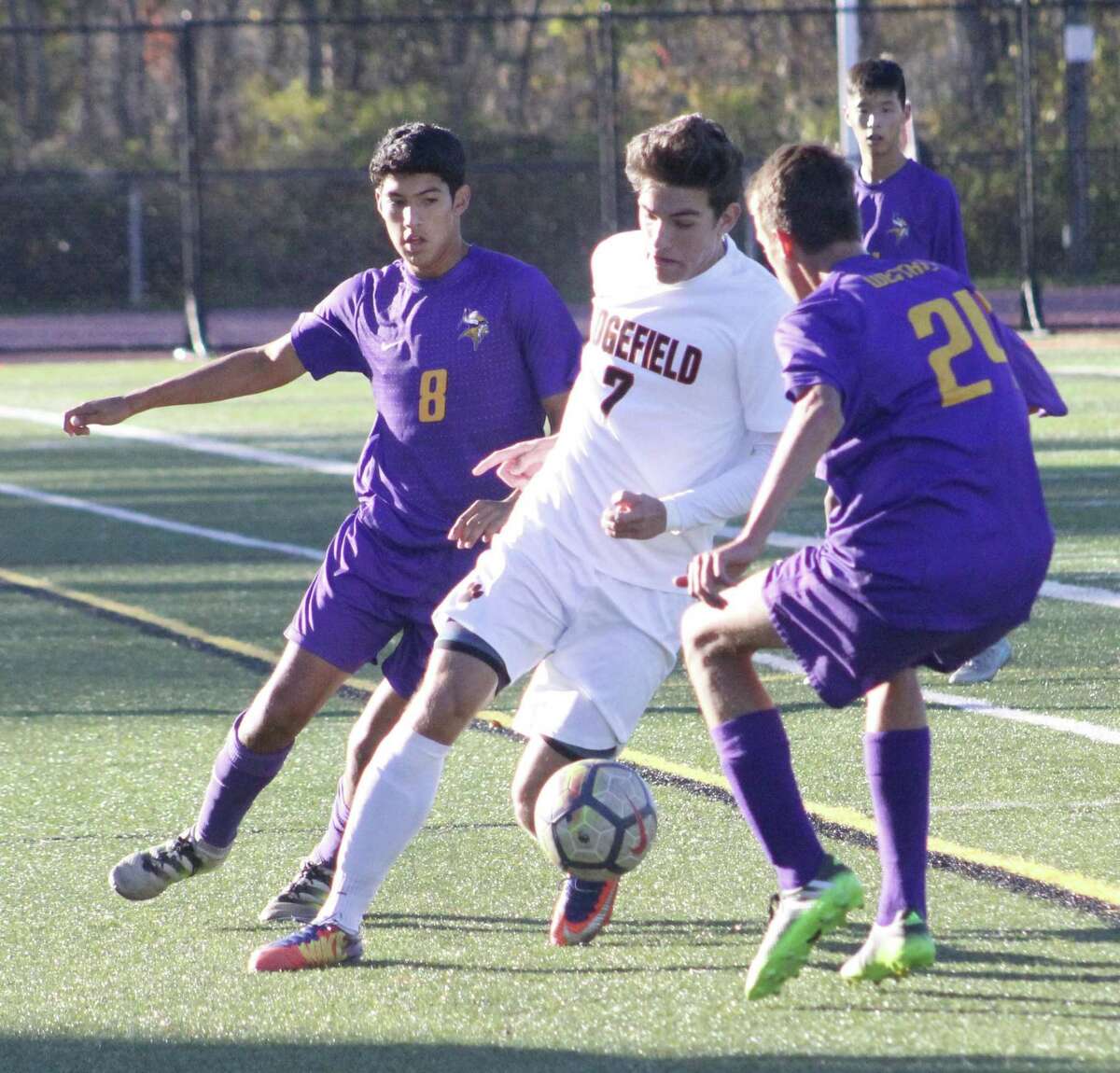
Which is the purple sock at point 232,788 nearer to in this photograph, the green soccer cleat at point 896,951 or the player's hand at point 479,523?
the player's hand at point 479,523

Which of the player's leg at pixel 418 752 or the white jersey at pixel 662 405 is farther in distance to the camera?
the white jersey at pixel 662 405

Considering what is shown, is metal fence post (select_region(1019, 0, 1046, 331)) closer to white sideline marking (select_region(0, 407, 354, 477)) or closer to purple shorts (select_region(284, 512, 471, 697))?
white sideline marking (select_region(0, 407, 354, 477))

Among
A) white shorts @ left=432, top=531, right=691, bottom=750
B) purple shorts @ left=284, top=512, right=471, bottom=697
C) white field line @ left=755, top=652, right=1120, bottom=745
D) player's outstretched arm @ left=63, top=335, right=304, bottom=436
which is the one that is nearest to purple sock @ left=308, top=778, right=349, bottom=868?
purple shorts @ left=284, top=512, right=471, bottom=697

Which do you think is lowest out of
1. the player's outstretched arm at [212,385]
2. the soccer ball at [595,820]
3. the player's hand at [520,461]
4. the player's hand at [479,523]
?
the soccer ball at [595,820]

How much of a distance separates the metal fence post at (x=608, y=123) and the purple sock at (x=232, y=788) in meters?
17.7

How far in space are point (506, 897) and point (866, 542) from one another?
4.85 ft

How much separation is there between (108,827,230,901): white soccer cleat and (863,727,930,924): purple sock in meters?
1.62

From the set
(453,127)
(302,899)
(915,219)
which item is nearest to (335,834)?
(302,899)

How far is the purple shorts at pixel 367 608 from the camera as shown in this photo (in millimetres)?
5172

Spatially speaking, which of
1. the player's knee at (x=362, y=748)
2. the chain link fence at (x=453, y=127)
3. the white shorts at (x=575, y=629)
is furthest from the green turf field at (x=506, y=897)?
the chain link fence at (x=453, y=127)

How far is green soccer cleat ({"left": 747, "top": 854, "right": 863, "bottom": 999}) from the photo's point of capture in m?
4.29

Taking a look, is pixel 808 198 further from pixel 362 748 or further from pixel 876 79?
pixel 876 79

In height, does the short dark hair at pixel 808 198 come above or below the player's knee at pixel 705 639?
above

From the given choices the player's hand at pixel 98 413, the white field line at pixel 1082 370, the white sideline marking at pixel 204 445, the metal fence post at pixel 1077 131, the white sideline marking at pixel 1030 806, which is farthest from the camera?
the metal fence post at pixel 1077 131
